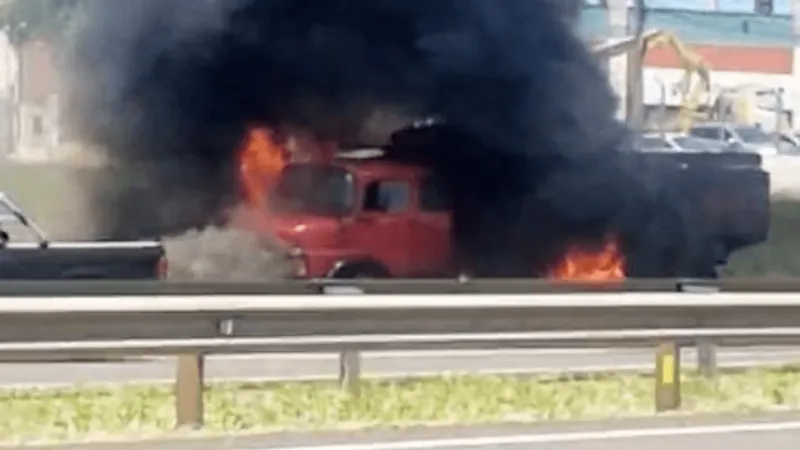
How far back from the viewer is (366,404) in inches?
457

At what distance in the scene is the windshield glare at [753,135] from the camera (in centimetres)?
2172

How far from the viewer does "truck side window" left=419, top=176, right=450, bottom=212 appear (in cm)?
1838

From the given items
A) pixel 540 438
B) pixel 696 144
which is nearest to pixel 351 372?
pixel 540 438

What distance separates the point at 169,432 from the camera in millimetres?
10406

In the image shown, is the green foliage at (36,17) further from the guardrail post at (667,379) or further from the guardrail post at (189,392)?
the guardrail post at (667,379)

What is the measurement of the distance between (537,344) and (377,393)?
3.87 ft

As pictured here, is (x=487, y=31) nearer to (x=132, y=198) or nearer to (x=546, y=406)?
(x=132, y=198)

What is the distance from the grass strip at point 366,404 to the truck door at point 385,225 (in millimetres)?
5016

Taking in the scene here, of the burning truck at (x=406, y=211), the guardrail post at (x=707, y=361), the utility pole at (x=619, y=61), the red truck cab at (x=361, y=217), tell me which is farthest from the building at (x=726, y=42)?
the guardrail post at (x=707, y=361)

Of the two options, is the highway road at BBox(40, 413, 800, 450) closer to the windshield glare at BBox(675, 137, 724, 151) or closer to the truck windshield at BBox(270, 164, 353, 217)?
the truck windshield at BBox(270, 164, 353, 217)

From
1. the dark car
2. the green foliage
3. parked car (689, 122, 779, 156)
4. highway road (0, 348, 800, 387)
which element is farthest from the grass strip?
parked car (689, 122, 779, 156)

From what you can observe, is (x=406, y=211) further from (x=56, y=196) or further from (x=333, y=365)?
(x=333, y=365)

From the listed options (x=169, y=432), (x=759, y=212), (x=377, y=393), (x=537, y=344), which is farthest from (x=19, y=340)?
(x=759, y=212)

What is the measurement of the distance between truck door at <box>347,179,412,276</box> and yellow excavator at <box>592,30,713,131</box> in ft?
10.6
